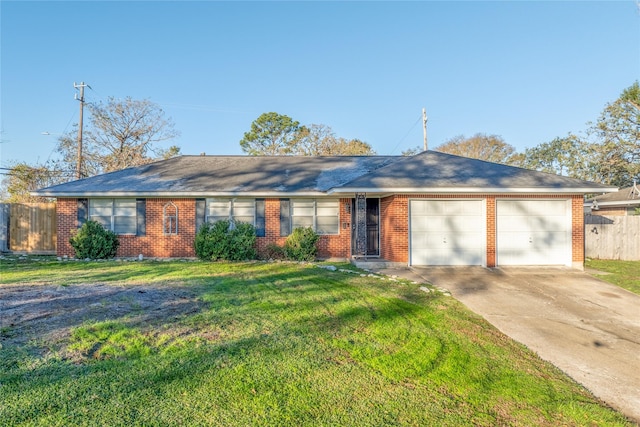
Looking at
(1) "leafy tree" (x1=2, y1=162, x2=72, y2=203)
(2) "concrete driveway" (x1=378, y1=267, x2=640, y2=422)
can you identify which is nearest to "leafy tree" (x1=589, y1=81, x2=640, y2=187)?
(2) "concrete driveway" (x1=378, y1=267, x2=640, y2=422)

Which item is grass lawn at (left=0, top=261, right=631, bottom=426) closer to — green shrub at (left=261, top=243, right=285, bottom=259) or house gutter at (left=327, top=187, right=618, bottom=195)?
house gutter at (left=327, top=187, right=618, bottom=195)

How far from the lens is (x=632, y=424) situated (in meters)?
2.76

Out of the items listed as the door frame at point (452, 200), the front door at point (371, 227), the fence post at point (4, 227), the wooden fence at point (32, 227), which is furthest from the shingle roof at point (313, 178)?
the fence post at point (4, 227)

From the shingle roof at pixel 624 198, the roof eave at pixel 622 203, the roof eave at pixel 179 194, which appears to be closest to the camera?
the roof eave at pixel 179 194

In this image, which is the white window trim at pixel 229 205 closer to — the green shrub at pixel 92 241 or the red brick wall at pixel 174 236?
the red brick wall at pixel 174 236

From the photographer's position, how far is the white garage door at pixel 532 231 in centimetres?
1036

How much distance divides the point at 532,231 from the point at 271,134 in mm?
28596

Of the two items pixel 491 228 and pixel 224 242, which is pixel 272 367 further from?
pixel 491 228

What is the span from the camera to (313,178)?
43.8 ft

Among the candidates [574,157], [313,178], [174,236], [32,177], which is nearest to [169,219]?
[174,236]

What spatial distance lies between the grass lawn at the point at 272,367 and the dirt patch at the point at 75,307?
3 cm

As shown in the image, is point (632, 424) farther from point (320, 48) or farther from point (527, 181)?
point (320, 48)

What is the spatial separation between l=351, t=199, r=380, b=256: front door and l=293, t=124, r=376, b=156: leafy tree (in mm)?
18143

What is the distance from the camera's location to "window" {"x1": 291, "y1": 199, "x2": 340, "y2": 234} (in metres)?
12.5
